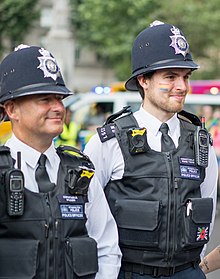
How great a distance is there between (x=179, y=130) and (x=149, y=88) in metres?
0.27

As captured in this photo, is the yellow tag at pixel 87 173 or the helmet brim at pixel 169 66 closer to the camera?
the yellow tag at pixel 87 173

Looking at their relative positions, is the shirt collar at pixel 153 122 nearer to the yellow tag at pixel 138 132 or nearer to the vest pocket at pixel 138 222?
the yellow tag at pixel 138 132

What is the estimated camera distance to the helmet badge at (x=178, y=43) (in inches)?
146

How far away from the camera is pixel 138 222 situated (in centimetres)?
355

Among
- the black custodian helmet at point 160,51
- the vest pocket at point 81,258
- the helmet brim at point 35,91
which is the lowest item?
the vest pocket at point 81,258

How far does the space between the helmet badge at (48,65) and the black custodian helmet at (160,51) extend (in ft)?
2.46

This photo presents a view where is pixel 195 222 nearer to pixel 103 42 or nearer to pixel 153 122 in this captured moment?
pixel 153 122

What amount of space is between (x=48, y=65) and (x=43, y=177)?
0.47 metres

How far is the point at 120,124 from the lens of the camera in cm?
370

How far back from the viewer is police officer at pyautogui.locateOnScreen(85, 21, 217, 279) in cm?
353

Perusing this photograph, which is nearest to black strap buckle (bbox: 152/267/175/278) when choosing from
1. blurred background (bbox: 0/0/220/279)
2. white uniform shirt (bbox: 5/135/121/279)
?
white uniform shirt (bbox: 5/135/121/279)

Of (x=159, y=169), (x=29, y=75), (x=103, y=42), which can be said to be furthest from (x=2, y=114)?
(x=103, y=42)

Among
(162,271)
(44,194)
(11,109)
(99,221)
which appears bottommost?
(162,271)

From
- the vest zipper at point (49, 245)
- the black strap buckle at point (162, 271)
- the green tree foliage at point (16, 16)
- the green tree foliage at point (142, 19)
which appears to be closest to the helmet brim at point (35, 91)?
the vest zipper at point (49, 245)
